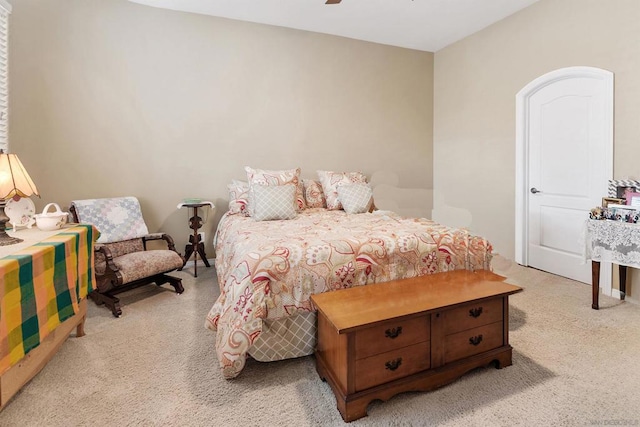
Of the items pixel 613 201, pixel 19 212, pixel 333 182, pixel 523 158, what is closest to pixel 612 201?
pixel 613 201

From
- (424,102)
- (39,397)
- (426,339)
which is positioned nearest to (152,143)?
(39,397)

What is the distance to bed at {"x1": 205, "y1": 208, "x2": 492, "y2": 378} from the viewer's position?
1.72 m

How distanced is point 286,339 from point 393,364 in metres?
0.61

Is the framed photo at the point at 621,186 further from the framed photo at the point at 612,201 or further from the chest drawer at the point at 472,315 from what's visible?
the chest drawer at the point at 472,315

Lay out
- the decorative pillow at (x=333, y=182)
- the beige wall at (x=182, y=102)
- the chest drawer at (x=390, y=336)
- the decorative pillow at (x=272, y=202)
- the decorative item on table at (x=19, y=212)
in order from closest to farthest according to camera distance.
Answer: the chest drawer at (x=390, y=336) → the decorative item on table at (x=19, y=212) → the decorative pillow at (x=272, y=202) → the beige wall at (x=182, y=102) → the decorative pillow at (x=333, y=182)

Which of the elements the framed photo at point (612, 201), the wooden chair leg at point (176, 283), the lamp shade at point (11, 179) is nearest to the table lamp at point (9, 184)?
the lamp shade at point (11, 179)

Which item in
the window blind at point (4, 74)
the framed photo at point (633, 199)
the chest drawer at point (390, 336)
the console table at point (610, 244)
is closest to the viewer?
the chest drawer at point (390, 336)

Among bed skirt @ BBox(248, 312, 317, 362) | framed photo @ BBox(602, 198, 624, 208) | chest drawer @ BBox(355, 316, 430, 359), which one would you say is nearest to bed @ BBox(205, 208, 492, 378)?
bed skirt @ BBox(248, 312, 317, 362)

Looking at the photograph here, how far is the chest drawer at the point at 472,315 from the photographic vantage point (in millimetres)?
1687

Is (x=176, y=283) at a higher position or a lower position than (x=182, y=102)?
lower

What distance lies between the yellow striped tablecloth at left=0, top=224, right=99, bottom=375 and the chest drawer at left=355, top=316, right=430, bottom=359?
146 centimetres

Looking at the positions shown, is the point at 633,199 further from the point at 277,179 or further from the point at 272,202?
the point at 277,179

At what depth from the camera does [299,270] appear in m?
1.81

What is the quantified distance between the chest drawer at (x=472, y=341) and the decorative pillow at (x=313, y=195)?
7.31ft
